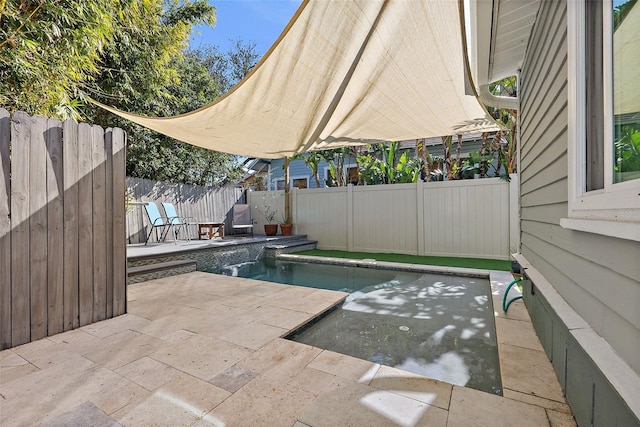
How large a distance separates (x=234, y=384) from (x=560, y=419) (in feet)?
6.23

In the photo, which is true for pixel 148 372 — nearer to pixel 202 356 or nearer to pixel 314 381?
pixel 202 356

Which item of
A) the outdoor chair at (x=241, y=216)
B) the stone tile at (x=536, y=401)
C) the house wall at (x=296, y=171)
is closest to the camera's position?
the stone tile at (x=536, y=401)

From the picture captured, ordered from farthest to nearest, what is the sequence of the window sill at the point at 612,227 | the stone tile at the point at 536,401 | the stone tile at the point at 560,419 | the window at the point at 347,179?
the window at the point at 347,179 < the stone tile at the point at 536,401 < the stone tile at the point at 560,419 < the window sill at the point at 612,227

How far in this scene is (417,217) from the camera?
7738mm

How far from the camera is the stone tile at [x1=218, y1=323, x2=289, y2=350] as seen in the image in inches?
101

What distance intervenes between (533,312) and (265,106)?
12.7ft

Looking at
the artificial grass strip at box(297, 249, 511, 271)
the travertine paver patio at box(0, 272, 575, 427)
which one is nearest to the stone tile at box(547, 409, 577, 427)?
the travertine paver patio at box(0, 272, 575, 427)

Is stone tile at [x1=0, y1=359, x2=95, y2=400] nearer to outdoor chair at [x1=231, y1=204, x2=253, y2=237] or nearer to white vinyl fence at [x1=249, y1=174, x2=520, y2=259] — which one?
white vinyl fence at [x1=249, y1=174, x2=520, y2=259]

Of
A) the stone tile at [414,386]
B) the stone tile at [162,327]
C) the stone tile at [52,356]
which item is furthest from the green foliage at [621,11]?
the stone tile at [52,356]

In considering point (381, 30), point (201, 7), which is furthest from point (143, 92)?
point (381, 30)

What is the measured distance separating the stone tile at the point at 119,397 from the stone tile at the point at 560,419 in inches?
91.7

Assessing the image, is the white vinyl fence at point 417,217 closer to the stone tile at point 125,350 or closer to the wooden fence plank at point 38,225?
the stone tile at point 125,350

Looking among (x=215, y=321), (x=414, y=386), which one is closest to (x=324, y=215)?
(x=215, y=321)

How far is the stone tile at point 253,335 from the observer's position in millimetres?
2566
